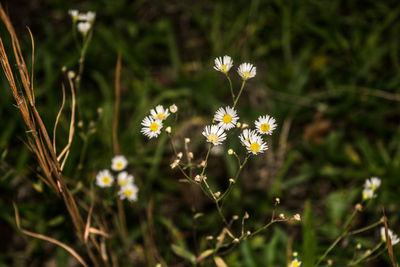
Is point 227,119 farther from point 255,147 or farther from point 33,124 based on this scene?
point 33,124

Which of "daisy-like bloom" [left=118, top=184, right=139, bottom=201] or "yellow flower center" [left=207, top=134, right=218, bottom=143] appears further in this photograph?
"daisy-like bloom" [left=118, top=184, right=139, bottom=201]

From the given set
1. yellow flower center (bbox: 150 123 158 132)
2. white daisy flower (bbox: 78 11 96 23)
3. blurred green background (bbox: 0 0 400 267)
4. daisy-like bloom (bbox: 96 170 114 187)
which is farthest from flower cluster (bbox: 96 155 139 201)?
white daisy flower (bbox: 78 11 96 23)

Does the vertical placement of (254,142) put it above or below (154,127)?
below

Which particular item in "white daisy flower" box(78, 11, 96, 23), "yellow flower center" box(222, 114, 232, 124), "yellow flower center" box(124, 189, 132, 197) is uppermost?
"white daisy flower" box(78, 11, 96, 23)

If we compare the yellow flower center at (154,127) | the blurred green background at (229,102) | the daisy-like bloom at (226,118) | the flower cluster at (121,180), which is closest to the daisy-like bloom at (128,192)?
the flower cluster at (121,180)

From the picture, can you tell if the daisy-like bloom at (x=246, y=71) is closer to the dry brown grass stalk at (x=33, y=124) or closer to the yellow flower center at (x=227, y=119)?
the yellow flower center at (x=227, y=119)

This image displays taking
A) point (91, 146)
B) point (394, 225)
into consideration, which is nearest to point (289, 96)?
point (394, 225)

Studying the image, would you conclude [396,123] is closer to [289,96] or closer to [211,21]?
[289,96]

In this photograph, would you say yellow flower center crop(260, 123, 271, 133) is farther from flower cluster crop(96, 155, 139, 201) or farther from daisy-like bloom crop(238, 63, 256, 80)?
flower cluster crop(96, 155, 139, 201)

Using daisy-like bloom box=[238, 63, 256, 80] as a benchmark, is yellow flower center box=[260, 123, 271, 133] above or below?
below

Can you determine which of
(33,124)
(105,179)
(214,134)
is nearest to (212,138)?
(214,134)
